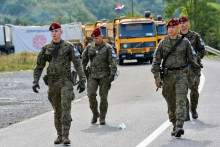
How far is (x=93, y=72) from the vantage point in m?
10.0

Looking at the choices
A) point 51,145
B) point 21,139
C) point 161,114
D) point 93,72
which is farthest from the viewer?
point 161,114

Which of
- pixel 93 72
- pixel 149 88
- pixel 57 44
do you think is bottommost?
pixel 149 88

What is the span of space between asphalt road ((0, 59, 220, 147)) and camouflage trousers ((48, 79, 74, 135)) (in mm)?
311

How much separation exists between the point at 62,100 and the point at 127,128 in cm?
172

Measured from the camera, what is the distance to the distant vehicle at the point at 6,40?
1746 inches

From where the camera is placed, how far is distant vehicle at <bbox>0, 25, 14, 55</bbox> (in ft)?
145

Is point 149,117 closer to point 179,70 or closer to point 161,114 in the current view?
point 161,114

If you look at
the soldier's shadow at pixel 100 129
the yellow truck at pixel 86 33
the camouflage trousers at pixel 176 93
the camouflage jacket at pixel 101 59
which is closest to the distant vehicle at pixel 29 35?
the yellow truck at pixel 86 33

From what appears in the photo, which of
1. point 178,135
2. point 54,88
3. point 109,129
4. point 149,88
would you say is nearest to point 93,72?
point 109,129

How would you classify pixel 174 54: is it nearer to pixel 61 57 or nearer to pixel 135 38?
pixel 61 57

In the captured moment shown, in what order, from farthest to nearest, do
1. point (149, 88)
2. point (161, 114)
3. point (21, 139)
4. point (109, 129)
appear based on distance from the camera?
point (149, 88), point (161, 114), point (109, 129), point (21, 139)

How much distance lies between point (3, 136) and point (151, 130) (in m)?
2.54

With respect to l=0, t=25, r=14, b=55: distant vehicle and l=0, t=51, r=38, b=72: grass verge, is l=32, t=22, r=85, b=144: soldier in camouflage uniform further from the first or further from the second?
l=0, t=25, r=14, b=55: distant vehicle

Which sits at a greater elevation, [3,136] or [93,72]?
[93,72]
